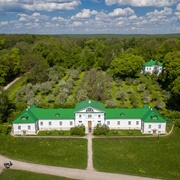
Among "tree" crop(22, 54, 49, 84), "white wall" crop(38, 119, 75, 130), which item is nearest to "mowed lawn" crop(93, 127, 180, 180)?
"white wall" crop(38, 119, 75, 130)

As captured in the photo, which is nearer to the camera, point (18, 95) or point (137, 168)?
point (137, 168)

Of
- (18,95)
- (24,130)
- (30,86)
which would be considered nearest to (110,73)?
(30,86)

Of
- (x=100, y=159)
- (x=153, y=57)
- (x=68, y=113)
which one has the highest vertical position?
(x=153, y=57)

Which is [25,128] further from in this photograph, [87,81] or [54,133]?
[87,81]

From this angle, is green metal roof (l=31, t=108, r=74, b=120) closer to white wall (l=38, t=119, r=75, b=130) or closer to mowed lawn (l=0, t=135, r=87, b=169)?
white wall (l=38, t=119, r=75, b=130)

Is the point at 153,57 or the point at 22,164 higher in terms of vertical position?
the point at 153,57

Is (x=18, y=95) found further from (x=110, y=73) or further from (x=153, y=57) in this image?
(x=153, y=57)

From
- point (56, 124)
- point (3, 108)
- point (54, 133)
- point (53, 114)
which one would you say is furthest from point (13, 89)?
point (54, 133)
